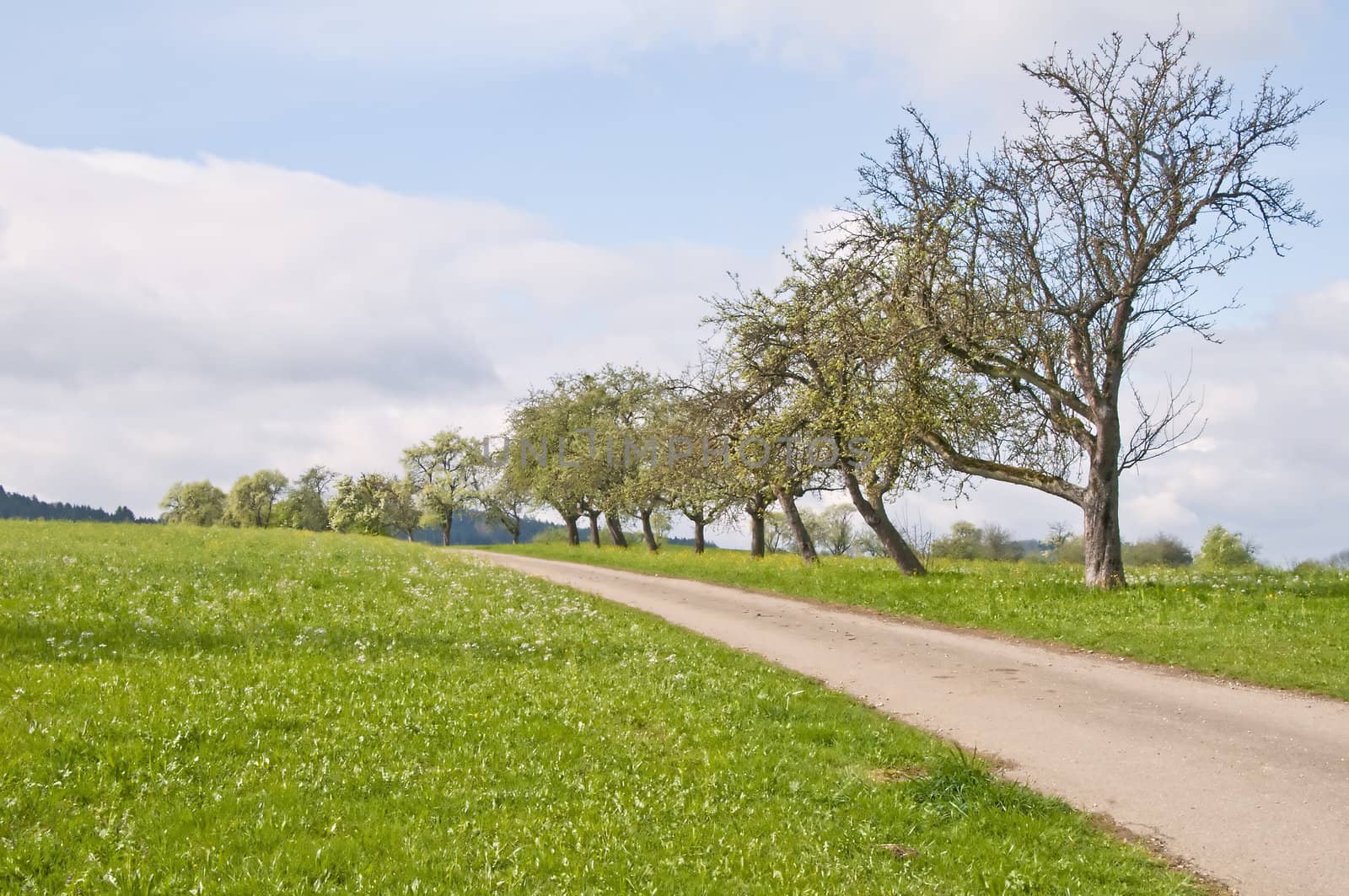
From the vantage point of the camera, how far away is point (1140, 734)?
37.8ft

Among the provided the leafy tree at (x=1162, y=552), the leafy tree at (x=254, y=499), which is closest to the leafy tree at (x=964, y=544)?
the leafy tree at (x=1162, y=552)

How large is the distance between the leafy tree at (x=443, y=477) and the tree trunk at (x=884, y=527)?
7114 cm

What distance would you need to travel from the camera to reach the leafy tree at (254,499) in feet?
468

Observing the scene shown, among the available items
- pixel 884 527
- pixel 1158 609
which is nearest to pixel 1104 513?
pixel 1158 609

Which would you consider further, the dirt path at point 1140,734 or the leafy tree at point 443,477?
the leafy tree at point 443,477

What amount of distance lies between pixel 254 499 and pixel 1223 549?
136915 millimetres

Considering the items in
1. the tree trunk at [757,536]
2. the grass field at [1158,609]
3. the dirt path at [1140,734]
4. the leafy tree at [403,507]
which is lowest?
the dirt path at [1140,734]

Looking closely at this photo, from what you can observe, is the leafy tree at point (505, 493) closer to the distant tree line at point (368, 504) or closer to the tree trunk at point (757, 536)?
the distant tree line at point (368, 504)

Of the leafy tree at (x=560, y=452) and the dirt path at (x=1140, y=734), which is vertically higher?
the leafy tree at (x=560, y=452)

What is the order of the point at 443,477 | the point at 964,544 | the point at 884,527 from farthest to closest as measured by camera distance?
the point at 443,477 → the point at 964,544 → the point at 884,527

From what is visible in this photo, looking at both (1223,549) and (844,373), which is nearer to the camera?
(844,373)

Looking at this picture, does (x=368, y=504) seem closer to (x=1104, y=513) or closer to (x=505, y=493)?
(x=505, y=493)

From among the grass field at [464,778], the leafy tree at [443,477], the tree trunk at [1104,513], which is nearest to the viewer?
the grass field at [464,778]

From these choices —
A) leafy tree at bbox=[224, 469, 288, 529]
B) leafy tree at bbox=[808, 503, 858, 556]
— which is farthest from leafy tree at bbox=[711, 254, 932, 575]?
leafy tree at bbox=[224, 469, 288, 529]
